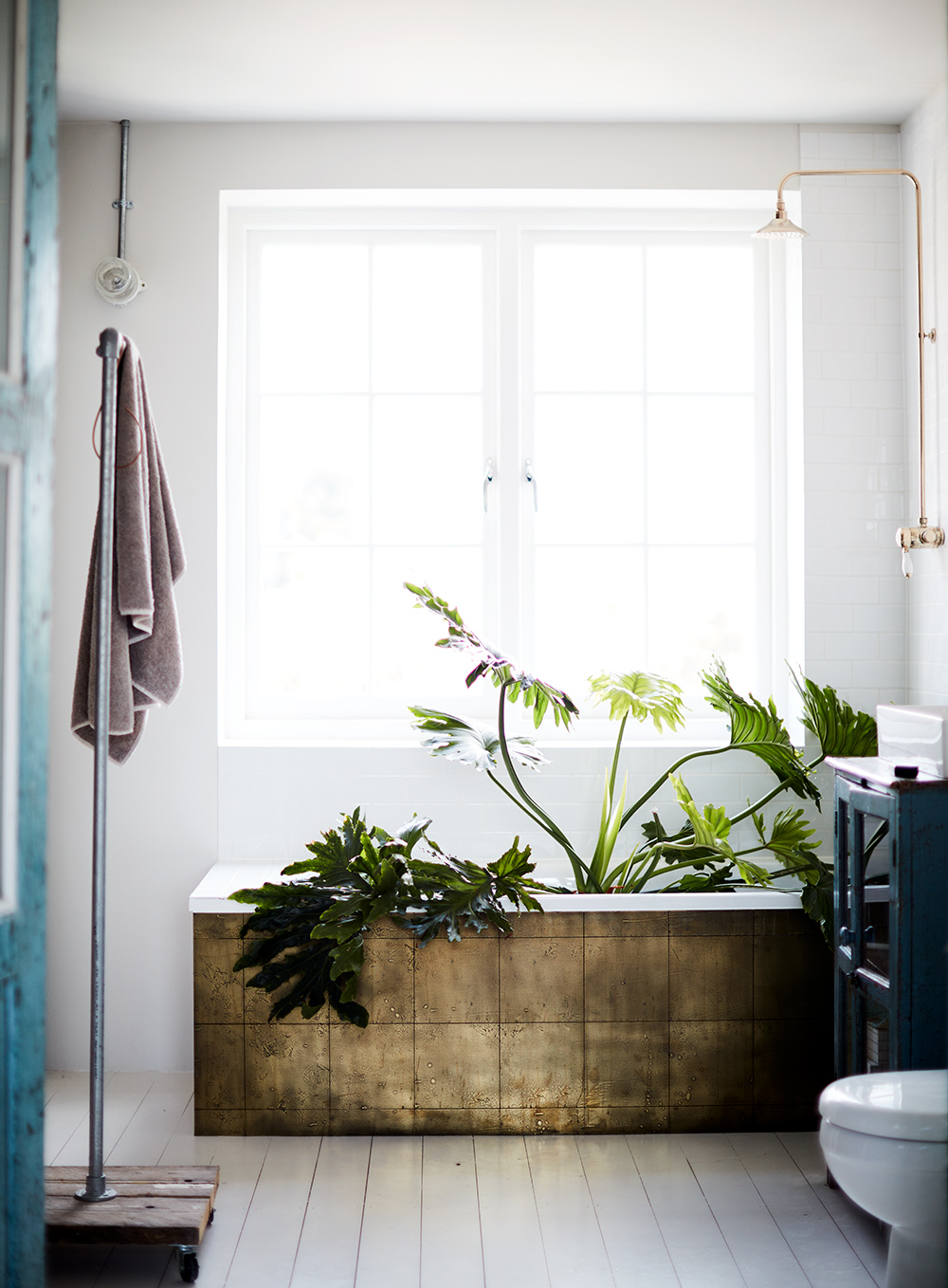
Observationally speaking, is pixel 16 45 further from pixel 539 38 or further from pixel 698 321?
pixel 698 321

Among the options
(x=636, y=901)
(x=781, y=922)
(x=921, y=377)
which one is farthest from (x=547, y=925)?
(x=921, y=377)

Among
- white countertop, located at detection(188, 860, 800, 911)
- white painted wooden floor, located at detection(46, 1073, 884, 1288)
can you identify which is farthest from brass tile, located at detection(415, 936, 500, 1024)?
white painted wooden floor, located at detection(46, 1073, 884, 1288)

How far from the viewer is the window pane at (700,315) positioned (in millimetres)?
3500

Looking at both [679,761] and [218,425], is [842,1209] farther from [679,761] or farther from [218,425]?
[218,425]

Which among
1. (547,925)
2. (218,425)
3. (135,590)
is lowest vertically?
(547,925)

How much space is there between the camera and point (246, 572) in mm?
3459

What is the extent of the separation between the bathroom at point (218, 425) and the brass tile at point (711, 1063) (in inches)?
41.6

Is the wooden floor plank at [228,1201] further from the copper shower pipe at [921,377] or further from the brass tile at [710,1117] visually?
the copper shower pipe at [921,377]

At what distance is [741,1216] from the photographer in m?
2.38

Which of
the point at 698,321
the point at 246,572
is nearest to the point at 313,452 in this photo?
the point at 246,572

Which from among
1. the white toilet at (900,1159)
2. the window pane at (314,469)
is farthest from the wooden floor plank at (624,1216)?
the window pane at (314,469)

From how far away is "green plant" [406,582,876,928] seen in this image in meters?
2.85

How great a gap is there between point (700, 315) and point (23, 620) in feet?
8.51

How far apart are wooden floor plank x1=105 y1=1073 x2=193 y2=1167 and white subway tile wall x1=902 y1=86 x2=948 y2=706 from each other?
243 cm
